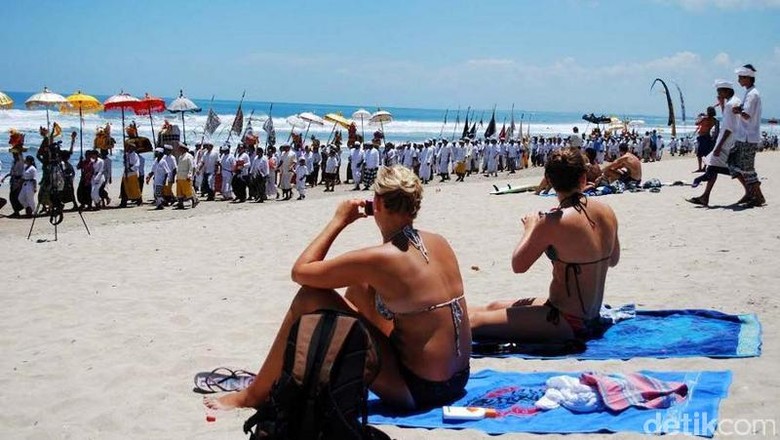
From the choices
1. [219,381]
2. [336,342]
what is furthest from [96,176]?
[336,342]

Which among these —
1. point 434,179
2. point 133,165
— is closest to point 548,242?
point 133,165

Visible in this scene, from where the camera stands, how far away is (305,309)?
3.37 m

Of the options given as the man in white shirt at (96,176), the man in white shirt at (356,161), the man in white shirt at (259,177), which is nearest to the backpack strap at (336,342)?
the man in white shirt at (96,176)

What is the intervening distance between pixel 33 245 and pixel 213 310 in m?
4.86

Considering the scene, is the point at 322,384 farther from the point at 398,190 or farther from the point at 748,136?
the point at 748,136

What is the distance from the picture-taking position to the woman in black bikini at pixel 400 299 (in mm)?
3365

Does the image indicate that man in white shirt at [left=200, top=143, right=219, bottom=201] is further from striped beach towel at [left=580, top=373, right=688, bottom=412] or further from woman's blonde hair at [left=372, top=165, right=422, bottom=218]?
striped beach towel at [left=580, top=373, right=688, bottom=412]

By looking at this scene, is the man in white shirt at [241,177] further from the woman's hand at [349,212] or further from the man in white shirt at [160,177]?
the woman's hand at [349,212]

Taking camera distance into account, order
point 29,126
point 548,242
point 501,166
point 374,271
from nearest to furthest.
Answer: point 374,271 < point 548,242 < point 501,166 < point 29,126

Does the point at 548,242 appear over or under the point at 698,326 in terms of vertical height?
over

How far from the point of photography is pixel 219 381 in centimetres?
410

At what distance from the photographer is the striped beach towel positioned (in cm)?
348

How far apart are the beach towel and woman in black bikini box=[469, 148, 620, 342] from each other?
0.09m

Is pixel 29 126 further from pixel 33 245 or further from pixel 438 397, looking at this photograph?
pixel 438 397
